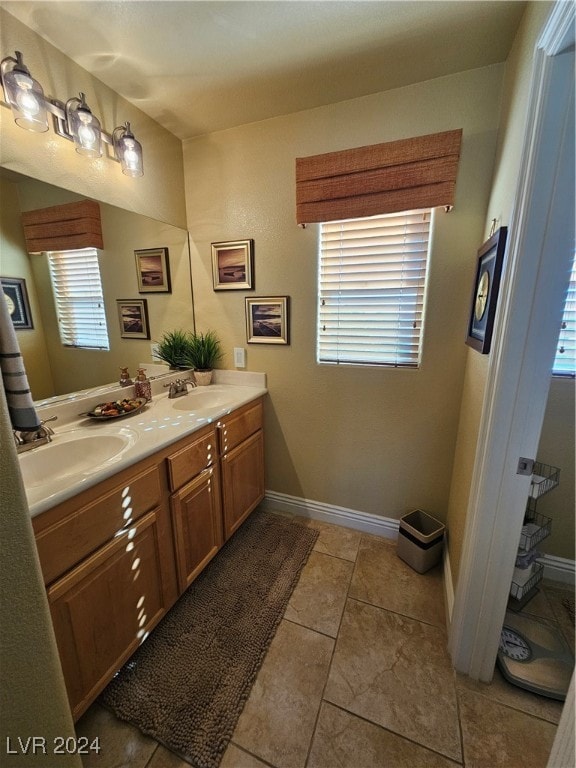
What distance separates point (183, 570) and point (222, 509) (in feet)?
1.15

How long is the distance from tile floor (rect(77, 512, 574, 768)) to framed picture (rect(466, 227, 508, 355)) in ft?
4.28

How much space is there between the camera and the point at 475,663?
120 cm

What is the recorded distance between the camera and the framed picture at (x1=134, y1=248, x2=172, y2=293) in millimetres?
1800

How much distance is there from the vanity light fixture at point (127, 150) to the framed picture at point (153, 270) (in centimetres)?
40

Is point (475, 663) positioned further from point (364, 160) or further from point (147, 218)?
point (147, 218)

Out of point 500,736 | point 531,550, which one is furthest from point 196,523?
point 531,550

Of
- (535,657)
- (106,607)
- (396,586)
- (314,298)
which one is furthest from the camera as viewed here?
(314,298)

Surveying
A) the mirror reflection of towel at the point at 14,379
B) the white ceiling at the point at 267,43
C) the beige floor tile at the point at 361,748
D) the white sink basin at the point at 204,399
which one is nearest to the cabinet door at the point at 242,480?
the white sink basin at the point at 204,399

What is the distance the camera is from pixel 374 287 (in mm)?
1715

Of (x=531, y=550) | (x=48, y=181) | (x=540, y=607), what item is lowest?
(x=540, y=607)

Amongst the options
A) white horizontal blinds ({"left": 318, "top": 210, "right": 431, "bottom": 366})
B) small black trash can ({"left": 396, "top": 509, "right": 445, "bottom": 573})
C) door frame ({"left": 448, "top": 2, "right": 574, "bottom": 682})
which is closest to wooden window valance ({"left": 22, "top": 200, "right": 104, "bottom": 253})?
white horizontal blinds ({"left": 318, "top": 210, "right": 431, "bottom": 366})

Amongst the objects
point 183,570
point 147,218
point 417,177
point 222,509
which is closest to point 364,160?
point 417,177

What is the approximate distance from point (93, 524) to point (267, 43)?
1940mm

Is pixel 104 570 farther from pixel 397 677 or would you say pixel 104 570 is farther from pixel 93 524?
pixel 397 677
